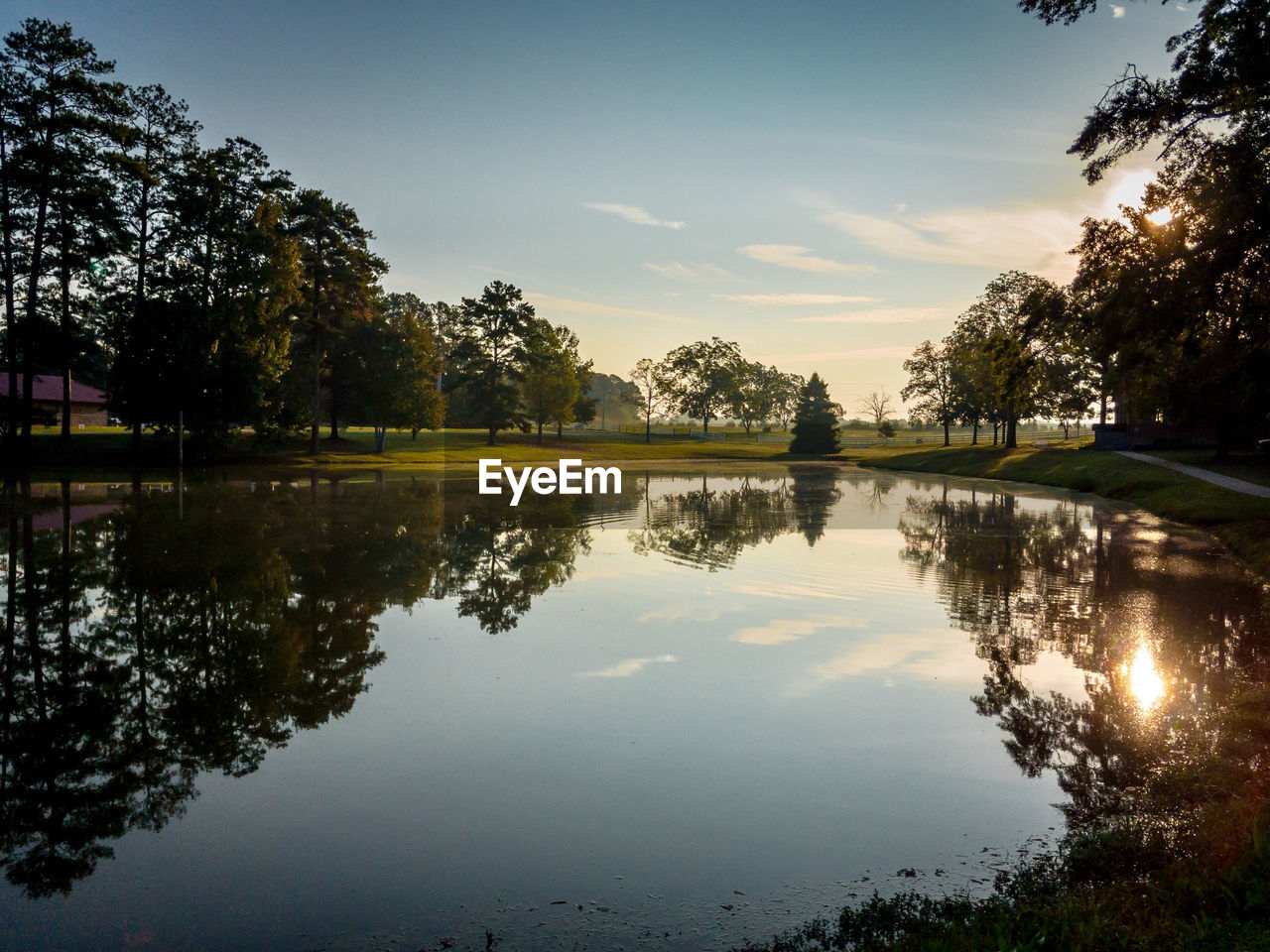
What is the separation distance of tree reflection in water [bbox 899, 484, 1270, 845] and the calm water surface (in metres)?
0.07

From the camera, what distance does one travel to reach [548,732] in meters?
A: 7.34

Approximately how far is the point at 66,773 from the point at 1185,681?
10.2m

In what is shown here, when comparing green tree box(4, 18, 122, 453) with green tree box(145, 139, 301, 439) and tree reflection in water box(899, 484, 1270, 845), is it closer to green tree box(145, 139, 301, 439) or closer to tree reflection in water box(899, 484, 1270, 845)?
green tree box(145, 139, 301, 439)

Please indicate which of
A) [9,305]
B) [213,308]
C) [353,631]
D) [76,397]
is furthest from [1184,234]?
[76,397]

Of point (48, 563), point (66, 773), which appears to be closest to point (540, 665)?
point (66, 773)

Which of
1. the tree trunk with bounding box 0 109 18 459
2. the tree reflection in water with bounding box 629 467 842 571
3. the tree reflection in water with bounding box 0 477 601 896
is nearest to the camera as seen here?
the tree reflection in water with bounding box 0 477 601 896

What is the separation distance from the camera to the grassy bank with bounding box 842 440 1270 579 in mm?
20042

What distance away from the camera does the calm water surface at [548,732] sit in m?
4.81

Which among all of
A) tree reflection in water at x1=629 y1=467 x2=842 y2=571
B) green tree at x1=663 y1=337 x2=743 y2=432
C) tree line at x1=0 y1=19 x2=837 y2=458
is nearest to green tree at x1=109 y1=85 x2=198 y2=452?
tree line at x1=0 y1=19 x2=837 y2=458

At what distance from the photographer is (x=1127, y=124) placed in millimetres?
14078

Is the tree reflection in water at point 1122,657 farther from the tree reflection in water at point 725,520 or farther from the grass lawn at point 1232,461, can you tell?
the grass lawn at point 1232,461

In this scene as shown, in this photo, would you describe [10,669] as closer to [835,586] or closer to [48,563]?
[48,563]

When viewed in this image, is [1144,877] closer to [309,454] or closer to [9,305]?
[9,305]

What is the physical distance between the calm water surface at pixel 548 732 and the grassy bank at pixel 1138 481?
14.1 ft
